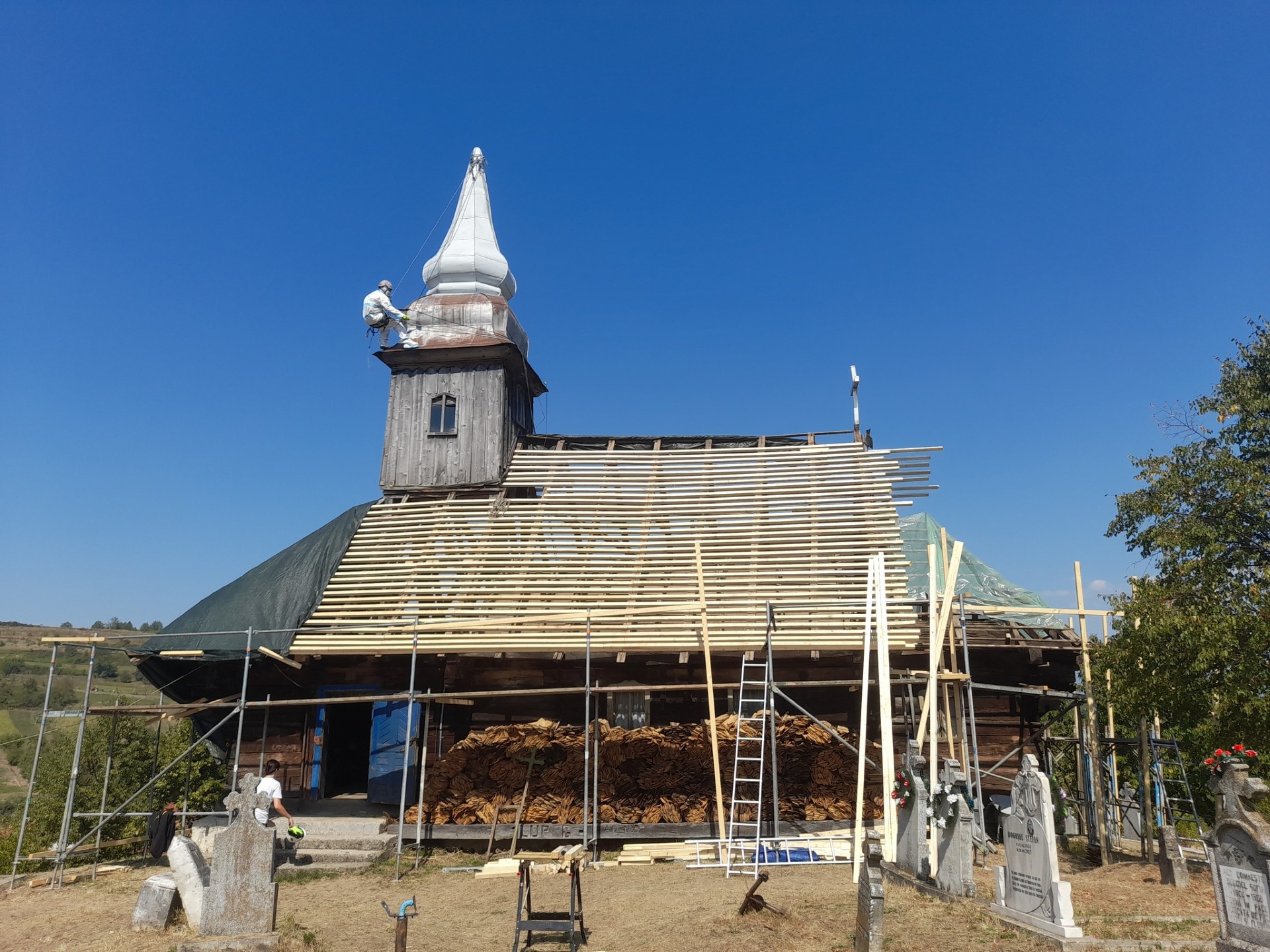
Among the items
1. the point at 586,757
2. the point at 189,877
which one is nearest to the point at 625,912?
the point at 586,757

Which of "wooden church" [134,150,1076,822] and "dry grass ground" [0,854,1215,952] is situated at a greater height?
"wooden church" [134,150,1076,822]

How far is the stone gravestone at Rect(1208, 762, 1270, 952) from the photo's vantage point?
7793 mm

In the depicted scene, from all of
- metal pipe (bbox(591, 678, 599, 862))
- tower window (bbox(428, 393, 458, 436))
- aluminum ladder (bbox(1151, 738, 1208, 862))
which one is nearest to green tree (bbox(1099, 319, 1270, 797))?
aluminum ladder (bbox(1151, 738, 1208, 862))

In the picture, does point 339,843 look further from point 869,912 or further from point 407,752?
point 869,912

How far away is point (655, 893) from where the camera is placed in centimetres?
1138

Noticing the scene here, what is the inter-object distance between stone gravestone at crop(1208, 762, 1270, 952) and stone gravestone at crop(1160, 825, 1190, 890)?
156 inches

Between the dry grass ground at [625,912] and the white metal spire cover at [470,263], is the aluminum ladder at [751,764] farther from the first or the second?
the white metal spire cover at [470,263]

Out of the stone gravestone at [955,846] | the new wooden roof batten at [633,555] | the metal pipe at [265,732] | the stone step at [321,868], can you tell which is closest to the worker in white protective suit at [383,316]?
the new wooden roof batten at [633,555]

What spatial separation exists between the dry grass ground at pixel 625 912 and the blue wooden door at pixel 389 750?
255 centimetres

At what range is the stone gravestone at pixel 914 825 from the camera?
11.4 meters

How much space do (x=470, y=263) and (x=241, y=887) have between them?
19077 millimetres

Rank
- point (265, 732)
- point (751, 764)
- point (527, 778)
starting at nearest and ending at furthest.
Answer: 1. point (751, 764)
2. point (527, 778)
3. point (265, 732)

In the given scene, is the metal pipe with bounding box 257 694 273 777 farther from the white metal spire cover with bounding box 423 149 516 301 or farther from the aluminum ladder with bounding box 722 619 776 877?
the white metal spire cover with bounding box 423 149 516 301

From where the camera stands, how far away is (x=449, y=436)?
2258cm
